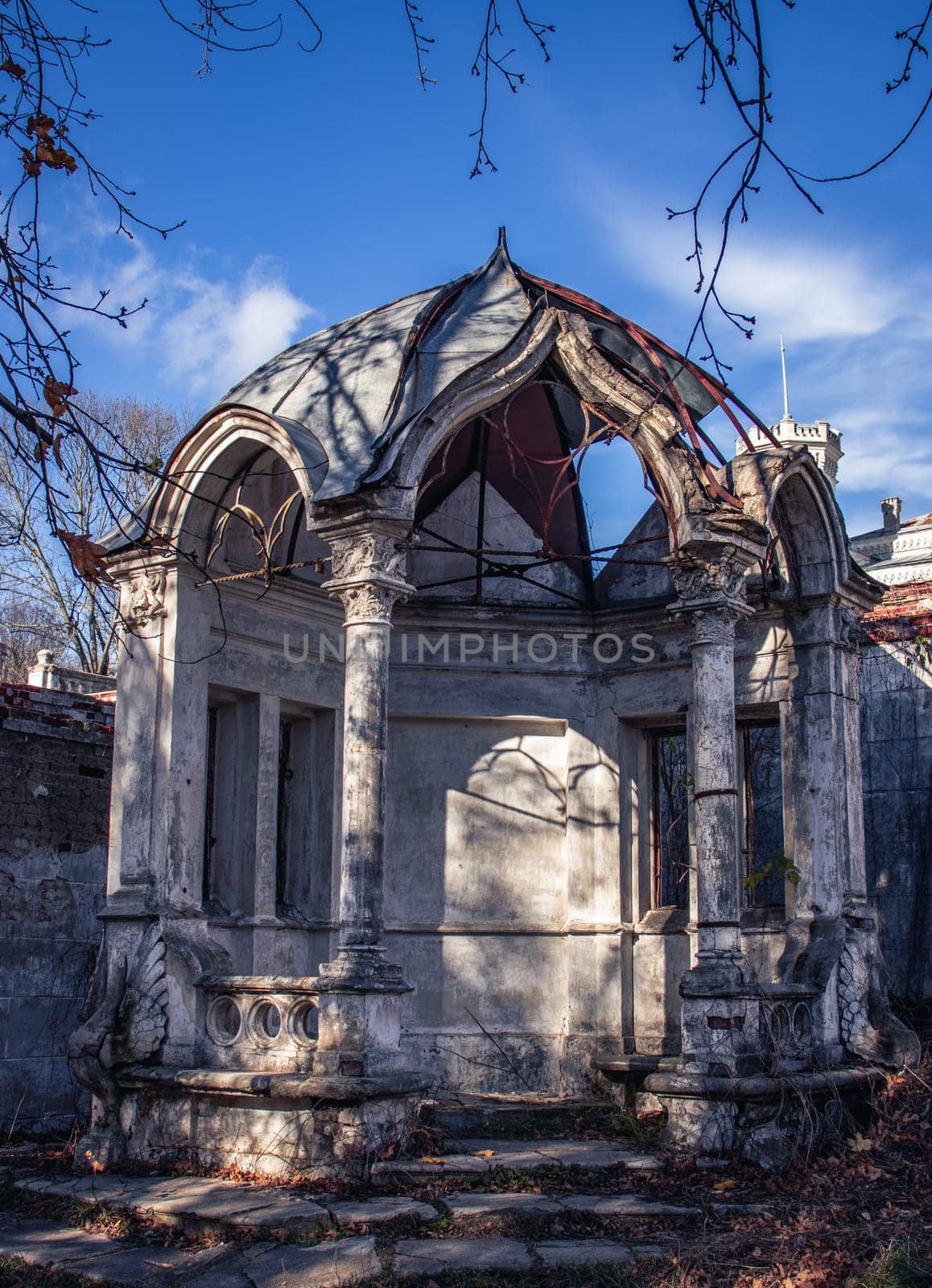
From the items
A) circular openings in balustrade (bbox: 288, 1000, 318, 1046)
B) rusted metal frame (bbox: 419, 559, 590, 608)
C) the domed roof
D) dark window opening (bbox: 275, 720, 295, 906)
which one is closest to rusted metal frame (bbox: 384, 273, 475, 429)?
the domed roof

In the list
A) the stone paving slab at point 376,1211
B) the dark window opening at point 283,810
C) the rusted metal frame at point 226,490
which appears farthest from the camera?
the dark window opening at point 283,810

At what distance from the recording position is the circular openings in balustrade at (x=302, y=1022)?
8.34m

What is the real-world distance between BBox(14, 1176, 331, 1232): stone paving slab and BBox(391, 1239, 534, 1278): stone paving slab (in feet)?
1.90

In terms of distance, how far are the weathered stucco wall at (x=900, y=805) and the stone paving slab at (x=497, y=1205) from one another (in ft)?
16.5

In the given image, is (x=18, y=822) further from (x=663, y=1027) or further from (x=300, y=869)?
(x=663, y=1027)

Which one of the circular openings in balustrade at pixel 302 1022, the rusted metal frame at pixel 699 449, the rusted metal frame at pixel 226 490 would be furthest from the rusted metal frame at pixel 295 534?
the circular openings in balustrade at pixel 302 1022

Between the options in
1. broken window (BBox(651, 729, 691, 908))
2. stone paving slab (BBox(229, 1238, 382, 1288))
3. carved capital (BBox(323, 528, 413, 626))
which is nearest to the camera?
stone paving slab (BBox(229, 1238, 382, 1288))

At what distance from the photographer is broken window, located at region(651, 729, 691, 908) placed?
11.6 m

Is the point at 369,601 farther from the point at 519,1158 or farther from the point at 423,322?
the point at 519,1158

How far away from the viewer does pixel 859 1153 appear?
8.51 m

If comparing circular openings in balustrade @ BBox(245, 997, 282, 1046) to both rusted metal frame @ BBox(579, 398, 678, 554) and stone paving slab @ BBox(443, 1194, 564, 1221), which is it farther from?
rusted metal frame @ BBox(579, 398, 678, 554)

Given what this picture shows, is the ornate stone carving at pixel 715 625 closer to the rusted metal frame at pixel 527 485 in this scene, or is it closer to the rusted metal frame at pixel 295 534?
the rusted metal frame at pixel 527 485

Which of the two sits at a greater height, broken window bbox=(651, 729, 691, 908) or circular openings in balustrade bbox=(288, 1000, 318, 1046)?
broken window bbox=(651, 729, 691, 908)

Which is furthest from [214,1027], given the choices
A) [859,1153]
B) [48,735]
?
[859,1153]
